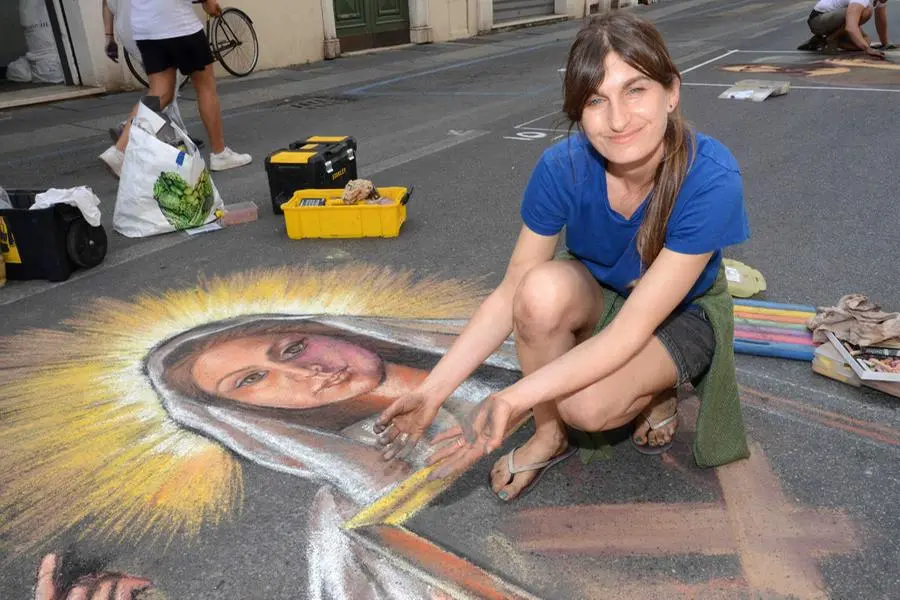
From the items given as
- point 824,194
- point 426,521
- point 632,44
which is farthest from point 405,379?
point 824,194

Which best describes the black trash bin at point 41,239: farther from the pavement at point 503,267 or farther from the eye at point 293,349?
the eye at point 293,349

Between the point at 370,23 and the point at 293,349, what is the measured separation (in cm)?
996

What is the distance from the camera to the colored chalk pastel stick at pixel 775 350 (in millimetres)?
2607

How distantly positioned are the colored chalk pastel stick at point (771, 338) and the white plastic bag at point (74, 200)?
286 cm

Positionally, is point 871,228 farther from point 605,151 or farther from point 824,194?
point 605,151

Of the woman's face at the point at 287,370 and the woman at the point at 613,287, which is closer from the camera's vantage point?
the woman at the point at 613,287

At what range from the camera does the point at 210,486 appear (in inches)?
81.4

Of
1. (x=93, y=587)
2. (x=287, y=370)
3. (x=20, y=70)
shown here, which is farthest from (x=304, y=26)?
(x=93, y=587)

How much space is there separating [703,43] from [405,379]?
10683 mm

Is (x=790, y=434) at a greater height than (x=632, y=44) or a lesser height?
lesser

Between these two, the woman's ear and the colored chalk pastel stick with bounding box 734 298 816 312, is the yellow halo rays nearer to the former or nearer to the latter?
the colored chalk pastel stick with bounding box 734 298 816 312

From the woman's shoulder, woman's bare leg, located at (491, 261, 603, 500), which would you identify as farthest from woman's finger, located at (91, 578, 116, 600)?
the woman's shoulder

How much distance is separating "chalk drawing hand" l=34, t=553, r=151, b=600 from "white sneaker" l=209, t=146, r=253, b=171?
3.92 m

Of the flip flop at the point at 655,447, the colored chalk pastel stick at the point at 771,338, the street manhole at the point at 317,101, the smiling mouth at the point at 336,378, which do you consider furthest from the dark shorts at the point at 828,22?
the smiling mouth at the point at 336,378
